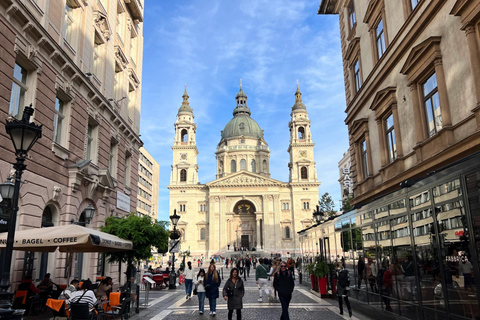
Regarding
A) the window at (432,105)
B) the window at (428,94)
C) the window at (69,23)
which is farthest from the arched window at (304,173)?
the window at (432,105)

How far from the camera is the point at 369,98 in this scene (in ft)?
54.7

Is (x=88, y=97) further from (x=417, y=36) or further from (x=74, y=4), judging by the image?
(x=417, y=36)

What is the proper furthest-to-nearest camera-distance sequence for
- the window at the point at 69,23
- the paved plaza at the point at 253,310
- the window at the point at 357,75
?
the window at the point at 357,75, the window at the point at 69,23, the paved plaza at the point at 253,310

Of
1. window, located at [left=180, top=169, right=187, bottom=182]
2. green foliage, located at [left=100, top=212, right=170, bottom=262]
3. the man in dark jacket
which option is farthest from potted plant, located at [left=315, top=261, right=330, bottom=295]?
window, located at [left=180, top=169, right=187, bottom=182]

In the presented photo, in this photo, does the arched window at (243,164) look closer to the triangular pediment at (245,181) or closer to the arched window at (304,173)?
the triangular pediment at (245,181)

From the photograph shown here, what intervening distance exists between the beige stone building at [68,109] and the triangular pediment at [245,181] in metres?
55.4

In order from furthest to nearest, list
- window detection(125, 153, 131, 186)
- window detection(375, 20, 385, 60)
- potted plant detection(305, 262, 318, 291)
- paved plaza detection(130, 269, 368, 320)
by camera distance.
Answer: window detection(125, 153, 131, 186) < potted plant detection(305, 262, 318, 291) < window detection(375, 20, 385, 60) < paved plaza detection(130, 269, 368, 320)

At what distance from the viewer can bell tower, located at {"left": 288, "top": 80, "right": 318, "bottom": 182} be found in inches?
3191

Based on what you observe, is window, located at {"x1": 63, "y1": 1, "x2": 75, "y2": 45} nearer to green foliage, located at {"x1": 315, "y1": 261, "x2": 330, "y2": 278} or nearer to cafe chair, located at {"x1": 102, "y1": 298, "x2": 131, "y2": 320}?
cafe chair, located at {"x1": 102, "y1": 298, "x2": 131, "y2": 320}

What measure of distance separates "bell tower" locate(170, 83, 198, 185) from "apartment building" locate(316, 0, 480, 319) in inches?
2592

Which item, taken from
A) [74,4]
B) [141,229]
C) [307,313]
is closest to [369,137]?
[307,313]

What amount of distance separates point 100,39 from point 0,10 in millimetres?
8305

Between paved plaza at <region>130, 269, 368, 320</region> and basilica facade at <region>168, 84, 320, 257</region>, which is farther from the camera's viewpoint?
basilica facade at <region>168, 84, 320, 257</region>

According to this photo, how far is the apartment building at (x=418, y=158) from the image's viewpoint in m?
6.88
